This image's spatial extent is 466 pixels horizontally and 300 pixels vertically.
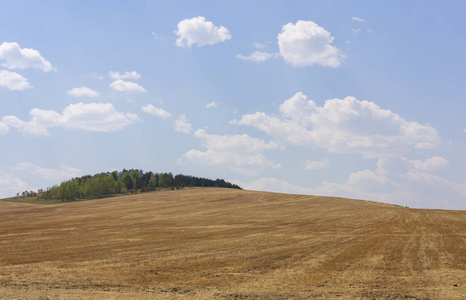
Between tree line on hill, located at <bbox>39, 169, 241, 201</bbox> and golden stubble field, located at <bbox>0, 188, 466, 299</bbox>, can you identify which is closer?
golden stubble field, located at <bbox>0, 188, 466, 299</bbox>

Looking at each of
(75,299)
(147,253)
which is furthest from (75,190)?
(75,299)

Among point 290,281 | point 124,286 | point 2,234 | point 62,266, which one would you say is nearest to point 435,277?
point 290,281

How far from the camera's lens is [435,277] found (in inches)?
671

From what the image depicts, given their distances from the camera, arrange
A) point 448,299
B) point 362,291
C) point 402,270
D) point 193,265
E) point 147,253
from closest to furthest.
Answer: point 448,299, point 362,291, point 402,270, point 193,265, point 147,253

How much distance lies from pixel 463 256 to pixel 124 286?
19.6 m

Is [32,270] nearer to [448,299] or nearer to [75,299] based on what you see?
[75,299]

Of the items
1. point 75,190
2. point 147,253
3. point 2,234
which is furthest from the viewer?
point 75,190

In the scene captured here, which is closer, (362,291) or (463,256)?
(362,291)

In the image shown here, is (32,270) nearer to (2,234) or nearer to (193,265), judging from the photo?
(193,265)

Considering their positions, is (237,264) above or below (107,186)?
below

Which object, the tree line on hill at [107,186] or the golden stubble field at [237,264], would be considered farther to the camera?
the tree line on hill at [107,186]

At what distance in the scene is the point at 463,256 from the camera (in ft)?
73.6

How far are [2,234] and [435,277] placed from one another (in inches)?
1475

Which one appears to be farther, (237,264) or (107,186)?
(107,186)
